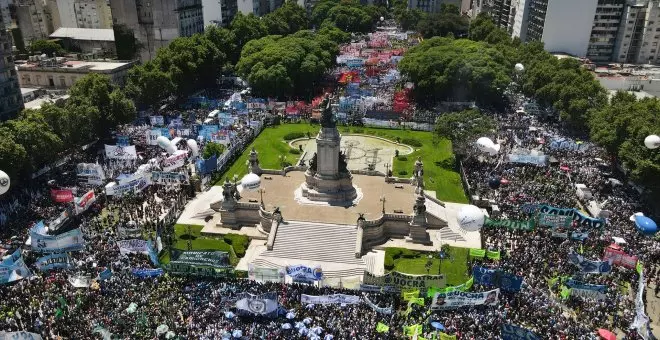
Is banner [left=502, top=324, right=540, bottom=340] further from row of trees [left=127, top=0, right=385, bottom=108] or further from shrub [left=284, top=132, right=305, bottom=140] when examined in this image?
row of trees [left=127, top=0, right=385, bottom=108]

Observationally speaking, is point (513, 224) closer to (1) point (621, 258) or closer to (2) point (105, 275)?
(1) point (621, 258)

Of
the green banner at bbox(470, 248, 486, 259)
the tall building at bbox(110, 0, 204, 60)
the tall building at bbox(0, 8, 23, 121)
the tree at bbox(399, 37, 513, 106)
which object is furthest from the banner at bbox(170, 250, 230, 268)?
the tall building at bbox(110, 0, 204, 60)

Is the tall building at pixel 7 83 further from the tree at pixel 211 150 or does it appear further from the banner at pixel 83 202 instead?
the tree at pixel 211 150

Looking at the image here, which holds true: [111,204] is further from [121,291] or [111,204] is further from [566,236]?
[566,236]

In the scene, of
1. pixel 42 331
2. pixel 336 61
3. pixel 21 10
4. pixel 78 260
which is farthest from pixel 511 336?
pixel 21 10

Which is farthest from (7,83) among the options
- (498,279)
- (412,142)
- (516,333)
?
(516,333)

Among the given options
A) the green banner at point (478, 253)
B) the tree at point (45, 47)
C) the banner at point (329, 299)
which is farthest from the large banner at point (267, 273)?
the tree at point (45, 47)
